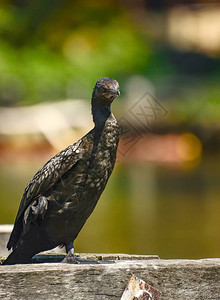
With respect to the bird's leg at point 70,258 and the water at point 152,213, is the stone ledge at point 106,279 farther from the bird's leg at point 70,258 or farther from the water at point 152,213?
the water at point 152,213

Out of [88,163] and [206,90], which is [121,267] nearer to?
[88,163]

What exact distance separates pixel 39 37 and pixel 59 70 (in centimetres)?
254

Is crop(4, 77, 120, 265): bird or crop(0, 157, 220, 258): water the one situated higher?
crop(0, 157, 220, 258): water

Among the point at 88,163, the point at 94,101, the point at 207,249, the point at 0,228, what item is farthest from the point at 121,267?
the point at 207,249

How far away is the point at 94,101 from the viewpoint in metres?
3.67

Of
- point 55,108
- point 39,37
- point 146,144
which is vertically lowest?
point 146,144

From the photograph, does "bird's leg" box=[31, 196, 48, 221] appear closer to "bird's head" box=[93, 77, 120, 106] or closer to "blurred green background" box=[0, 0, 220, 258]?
"bird's head" box=[93, 77, 120, 106]

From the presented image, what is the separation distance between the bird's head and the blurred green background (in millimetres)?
567

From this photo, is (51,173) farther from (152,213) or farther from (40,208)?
(152,213)

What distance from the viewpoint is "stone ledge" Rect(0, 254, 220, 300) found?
317 centimetres

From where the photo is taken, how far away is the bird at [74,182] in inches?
141

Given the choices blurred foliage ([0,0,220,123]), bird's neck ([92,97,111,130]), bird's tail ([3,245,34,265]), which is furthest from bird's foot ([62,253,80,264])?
blurred foliage ([0,0,220,123])

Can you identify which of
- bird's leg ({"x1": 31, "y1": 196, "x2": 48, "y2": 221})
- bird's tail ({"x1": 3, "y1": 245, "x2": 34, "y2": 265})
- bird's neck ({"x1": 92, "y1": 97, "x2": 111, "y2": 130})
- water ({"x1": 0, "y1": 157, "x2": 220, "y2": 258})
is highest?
water ({"x1": 0, "y1": 157, "x2": 220, "y2": 258})

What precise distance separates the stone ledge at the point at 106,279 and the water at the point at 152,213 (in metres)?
3.62
